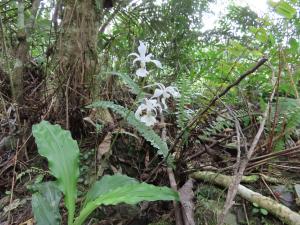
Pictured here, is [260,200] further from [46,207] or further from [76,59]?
[76,59]

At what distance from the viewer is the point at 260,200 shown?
171cm

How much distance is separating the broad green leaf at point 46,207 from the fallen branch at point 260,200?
32.2 inches

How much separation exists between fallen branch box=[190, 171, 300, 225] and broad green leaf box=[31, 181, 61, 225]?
0.82 meters

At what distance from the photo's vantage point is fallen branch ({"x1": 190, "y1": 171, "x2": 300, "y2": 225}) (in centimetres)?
156

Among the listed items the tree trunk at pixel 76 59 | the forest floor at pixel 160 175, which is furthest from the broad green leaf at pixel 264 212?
the tree trunk at pixel 76 59

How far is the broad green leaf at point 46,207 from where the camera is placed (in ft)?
4.90

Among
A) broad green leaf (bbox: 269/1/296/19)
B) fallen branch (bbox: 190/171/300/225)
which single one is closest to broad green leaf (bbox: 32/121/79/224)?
fallen branch (bbox: 190/171/300/225)

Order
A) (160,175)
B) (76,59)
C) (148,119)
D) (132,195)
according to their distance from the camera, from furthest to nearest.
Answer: (76,59) < (160,175) < (148,119) < (132,195)

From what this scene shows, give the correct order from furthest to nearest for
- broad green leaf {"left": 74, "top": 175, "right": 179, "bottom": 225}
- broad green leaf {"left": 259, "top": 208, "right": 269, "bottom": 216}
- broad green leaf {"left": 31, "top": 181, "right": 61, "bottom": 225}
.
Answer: broad green leaf {"left": 259, "top": 208, "right": 269, "bottom": 216}
broad green leaf {"left": 31, "top": 181, "right": 61, "bottom": 225}
broad green leaf {"left": 74, "top": 175, "right": 179, "bottom": 225}

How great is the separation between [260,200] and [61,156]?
1.05 m

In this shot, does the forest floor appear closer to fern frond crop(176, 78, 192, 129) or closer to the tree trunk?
fern frond crop(176, 78, 192, 129)

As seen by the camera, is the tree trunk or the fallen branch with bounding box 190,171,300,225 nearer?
the fallen branch with bounding box 190,171,300,225

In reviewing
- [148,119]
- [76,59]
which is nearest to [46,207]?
[148,119]

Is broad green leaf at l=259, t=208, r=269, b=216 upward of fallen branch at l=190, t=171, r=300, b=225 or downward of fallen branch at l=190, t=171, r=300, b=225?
downward
